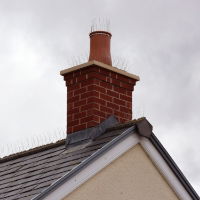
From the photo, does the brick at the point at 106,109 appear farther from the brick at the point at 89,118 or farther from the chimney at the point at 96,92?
the brick at the point at 89,118

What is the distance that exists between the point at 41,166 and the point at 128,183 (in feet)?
3.96

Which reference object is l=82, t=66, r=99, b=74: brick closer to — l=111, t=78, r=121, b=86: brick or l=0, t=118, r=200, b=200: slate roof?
l=111, t=78, r=121, b=86: brick

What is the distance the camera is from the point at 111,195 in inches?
456

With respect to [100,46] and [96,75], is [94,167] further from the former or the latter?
[100,46]

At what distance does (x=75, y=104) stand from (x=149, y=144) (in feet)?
4.80

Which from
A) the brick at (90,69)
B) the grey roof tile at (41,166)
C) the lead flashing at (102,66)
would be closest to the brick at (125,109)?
the lead flashing at (102,66)

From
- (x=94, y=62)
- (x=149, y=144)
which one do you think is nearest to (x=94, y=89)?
(x=94, y=62)

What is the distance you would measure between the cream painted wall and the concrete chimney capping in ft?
3.09

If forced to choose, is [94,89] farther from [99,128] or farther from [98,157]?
[98,157]

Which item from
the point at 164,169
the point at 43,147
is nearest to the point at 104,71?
the point at 43,147

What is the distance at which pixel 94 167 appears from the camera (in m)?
11.5

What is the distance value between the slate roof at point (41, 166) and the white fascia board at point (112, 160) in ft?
0.49

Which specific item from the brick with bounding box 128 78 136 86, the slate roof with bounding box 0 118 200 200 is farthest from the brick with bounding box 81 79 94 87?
the slate roof with bounding box 0 118 200 200

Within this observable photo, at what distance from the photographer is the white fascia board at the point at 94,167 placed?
11.0m
